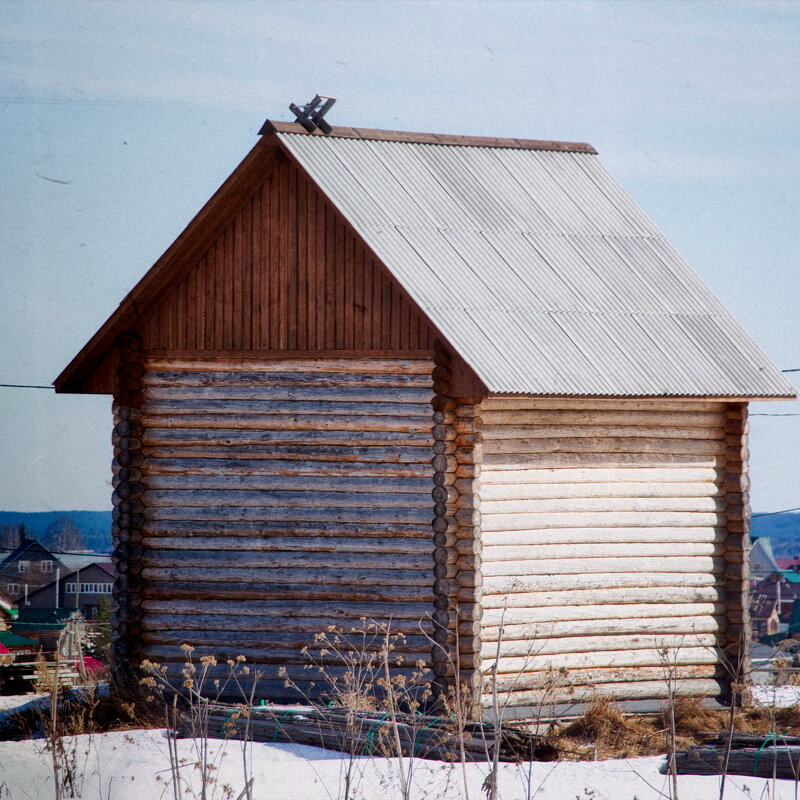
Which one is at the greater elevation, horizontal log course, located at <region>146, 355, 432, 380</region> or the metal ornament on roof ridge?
the metal ornament on roof ridge

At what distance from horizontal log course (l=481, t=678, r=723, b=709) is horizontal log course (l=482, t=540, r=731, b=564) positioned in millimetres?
1545

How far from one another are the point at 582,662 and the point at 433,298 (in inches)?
185

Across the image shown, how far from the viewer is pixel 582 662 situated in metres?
16.2

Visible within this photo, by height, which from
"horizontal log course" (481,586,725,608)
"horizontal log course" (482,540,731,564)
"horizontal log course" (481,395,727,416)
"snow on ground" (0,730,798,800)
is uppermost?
"horizontal log course" (481,395,727,416)

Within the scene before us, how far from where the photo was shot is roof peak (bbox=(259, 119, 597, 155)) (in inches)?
665

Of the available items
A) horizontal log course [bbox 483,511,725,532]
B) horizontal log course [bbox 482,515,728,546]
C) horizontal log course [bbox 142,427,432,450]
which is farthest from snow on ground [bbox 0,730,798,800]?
horizontal log course [bbox 142,427,432,450]

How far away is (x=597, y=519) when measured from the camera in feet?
53.8

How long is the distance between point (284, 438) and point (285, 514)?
0.90 m

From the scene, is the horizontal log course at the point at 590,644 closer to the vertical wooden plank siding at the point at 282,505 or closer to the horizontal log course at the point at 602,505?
the vertical wooden plank siding at the point at 282,505

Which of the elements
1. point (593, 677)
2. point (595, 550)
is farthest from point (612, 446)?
point (593, 677)

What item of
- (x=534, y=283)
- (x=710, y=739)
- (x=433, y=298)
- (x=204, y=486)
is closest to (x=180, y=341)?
(x=204, y=486)

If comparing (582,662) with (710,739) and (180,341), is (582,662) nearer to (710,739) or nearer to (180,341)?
(710,739)

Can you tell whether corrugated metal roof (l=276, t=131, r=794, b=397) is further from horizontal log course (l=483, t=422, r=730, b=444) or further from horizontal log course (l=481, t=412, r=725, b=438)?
horizontal log course (l=483, t=422, r=730, b=444)

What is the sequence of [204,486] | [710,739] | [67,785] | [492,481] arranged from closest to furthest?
[67,785], [710,739], [492,481], [204,486]
